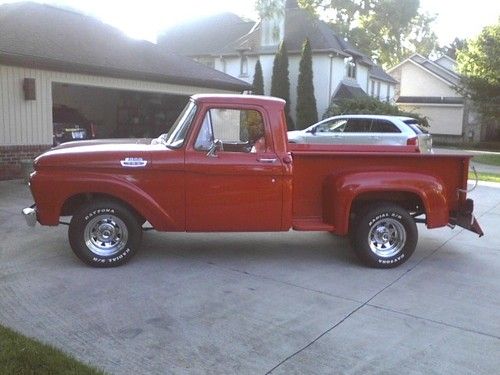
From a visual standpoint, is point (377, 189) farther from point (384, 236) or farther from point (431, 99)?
point (431, 99)

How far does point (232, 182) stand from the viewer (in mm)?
6016

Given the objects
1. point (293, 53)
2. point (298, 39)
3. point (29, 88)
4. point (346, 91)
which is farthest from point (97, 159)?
point (298, 39)

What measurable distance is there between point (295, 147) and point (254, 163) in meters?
1.02

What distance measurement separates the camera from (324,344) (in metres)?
4.21

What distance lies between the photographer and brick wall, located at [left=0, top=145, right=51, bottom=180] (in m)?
11.9

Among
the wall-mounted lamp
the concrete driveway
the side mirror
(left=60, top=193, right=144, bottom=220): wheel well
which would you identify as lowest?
the concrete driveway

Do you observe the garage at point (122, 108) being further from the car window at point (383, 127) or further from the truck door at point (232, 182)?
the truck door at point (232, 182)

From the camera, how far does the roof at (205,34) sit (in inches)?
1462

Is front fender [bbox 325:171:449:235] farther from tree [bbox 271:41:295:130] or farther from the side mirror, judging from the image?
tree [bbox 271:41:295:130]

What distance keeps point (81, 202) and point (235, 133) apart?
2002 mm

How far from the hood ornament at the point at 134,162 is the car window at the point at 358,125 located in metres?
11.8

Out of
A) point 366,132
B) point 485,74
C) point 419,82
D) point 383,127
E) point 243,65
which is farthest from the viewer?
point 419,82

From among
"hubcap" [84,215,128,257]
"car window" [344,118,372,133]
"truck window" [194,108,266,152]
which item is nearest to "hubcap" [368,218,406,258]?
"truck window" [194,108,266,152]

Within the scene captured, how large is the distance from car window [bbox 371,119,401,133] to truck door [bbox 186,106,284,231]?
10.9 meters
